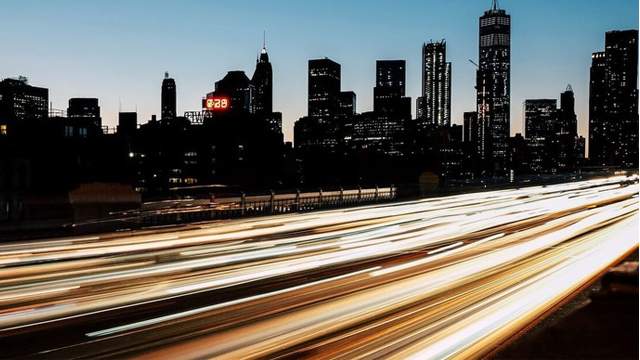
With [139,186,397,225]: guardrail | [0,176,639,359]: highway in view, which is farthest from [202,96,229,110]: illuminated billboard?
[0,176,639,359]: highway

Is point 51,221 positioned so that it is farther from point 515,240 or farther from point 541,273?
point 541,273

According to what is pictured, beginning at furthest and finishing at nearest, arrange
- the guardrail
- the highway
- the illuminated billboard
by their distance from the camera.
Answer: the illuminated billboard < the guardrail < the highway

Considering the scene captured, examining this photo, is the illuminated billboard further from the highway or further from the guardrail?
the highway

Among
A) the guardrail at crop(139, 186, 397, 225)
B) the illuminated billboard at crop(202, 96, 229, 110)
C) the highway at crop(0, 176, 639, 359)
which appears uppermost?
the illuminated billboard at crop(202, 96, 229, 110)

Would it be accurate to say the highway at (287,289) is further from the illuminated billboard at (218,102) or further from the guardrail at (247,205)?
the illuminated billboard at (218,102)

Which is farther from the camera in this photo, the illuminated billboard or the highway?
the illuminated billboard

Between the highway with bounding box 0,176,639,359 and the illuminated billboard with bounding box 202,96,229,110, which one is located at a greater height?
the illuminated billboard with bounding box 202,96,229,110

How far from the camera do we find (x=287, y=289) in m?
11.2

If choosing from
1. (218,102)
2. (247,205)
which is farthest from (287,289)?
(218,102)

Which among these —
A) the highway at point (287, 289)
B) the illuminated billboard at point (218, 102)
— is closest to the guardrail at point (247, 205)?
the highway at point (287, 289)

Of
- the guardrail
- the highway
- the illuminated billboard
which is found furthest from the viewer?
the illuminated billboard

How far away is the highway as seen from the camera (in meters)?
7.86

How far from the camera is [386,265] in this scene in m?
13.8

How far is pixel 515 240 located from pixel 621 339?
895 centimetres
